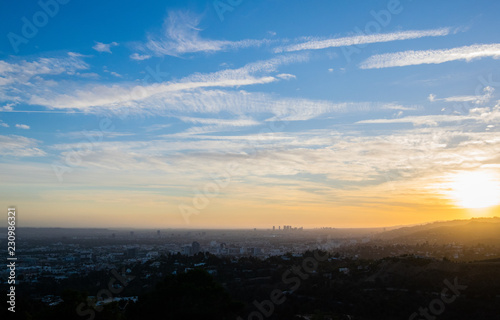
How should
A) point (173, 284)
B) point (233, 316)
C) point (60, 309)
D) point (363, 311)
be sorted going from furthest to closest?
point (363, 311), point (173, 284), point (233, 316), point (60, 309)

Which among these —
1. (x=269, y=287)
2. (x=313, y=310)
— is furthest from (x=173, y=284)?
(x=269, y=287)

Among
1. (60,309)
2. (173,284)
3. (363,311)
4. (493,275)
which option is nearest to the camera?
(60,309)

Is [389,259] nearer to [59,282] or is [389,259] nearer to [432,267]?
[432,267]

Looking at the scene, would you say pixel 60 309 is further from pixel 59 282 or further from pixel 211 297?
pixel 59 282

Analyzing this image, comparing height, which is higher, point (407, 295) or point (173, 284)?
point (173, 284)

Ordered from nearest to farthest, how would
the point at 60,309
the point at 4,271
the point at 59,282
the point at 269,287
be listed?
the point at 60,309, the point at 269,287, the point at 59,282, the point at 4,271

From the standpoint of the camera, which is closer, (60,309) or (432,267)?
(60,309)

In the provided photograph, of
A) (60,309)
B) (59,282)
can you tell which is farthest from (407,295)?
(59,282)

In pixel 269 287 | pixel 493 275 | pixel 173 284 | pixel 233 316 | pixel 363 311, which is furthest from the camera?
pixel 269 287

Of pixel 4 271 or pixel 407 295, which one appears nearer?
pixel 407 295
